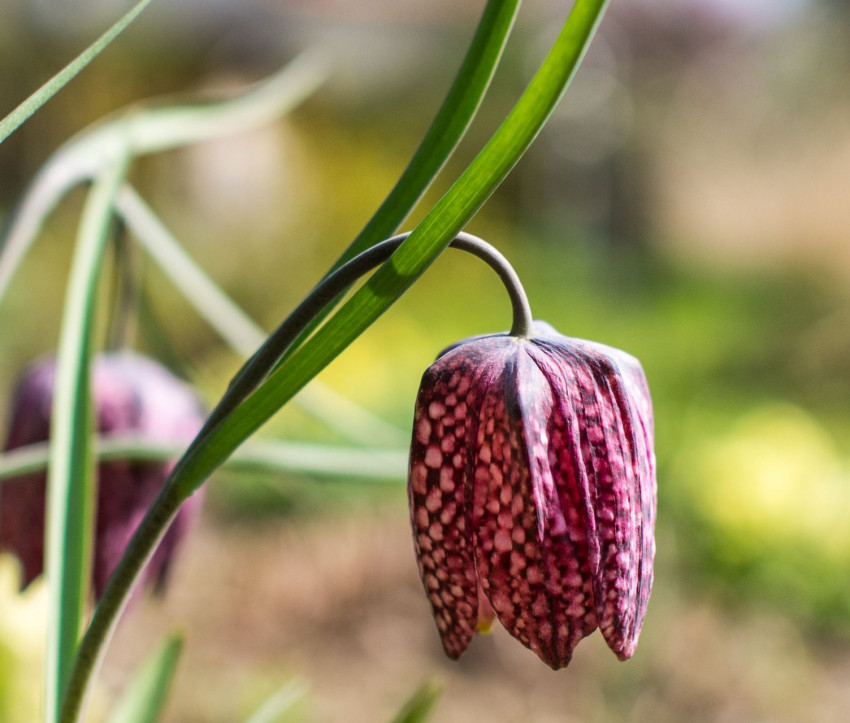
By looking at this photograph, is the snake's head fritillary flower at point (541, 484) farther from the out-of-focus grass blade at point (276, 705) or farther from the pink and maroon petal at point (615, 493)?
the out-of-focus grass blade at point (276, 705)

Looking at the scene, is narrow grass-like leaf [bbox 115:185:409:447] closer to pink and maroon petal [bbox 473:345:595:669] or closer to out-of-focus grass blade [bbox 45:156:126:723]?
out-of-focus grass blade [bbox 45:156:126:723]

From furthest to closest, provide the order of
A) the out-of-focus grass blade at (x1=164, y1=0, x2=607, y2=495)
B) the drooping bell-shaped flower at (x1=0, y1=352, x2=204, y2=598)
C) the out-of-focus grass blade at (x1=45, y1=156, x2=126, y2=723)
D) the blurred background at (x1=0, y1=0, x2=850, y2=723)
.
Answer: the blurred background at (x1=0, y1=0, x2=850, y2=723), the drooping bell-shaped flower at (x1=0, y1=352, x2=204, y2=598), the out-of-focus grass blade at (x1=45, y1=156, x2=126, y2=723), the out-of-focus grass blade at (x1=164, y1=0, x2=607, y2=495)

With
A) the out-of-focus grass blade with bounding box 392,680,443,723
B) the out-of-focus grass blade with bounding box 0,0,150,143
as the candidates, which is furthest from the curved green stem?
the out-of-focus grass blade with bounding box 392,680,443,723

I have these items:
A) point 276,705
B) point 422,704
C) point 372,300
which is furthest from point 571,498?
point 276,705

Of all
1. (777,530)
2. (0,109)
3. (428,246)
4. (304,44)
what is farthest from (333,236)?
(428,246)

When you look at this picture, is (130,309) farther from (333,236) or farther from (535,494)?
(333,236)

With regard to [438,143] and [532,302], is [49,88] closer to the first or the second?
[438,143]

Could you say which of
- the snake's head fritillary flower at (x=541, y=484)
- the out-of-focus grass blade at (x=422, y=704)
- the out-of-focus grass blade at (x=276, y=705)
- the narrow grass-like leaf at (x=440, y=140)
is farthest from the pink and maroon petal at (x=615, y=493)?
the out-of-focus grass blade at (x=276, y=705)
